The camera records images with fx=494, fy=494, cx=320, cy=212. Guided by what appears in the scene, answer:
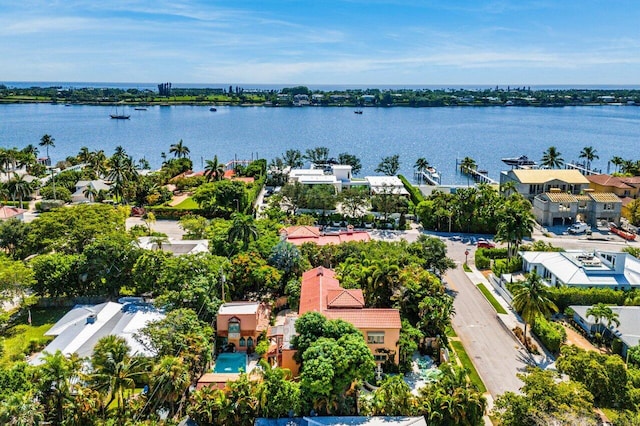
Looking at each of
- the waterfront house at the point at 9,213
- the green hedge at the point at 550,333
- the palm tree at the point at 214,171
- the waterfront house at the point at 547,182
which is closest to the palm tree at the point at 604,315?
the green hedge at the point at 550,333

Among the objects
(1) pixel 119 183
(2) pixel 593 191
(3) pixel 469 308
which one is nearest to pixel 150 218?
(1) pixel 119 183

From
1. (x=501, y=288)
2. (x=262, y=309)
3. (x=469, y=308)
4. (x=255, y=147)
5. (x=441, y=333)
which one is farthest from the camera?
(x=255, y=147)

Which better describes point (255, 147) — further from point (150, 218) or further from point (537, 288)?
point (537, 288)

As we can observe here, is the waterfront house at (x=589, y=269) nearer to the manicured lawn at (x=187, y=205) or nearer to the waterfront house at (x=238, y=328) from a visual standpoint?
the waterfront house at (x=238, y=328)

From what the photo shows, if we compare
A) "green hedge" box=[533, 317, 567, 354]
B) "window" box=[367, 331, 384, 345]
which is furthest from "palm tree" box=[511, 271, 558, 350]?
"window" box=[367, 331, 384, 345]

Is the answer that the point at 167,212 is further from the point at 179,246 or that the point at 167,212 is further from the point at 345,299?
the point at 345,299

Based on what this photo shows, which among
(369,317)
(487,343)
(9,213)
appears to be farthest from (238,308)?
(9,213)
